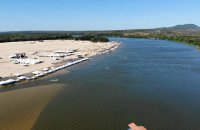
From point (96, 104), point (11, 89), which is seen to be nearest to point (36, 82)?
point (11, 89)

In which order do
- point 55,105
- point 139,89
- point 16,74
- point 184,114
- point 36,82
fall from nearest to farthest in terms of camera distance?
point 184,114 < point 55,105 < point 139,89 < point 36,82 < point 16,74

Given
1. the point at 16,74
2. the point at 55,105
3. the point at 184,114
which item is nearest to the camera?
the point at 184,114

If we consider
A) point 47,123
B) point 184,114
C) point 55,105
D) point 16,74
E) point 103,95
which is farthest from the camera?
point 16,74

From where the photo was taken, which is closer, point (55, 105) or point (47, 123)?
point (47, 123)

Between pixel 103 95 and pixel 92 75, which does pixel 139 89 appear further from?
pixel 92 75

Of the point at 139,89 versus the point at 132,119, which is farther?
the point at 139,89

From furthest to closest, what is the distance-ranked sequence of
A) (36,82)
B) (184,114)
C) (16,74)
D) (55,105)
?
(16,74)
(36,82)
(55,105)
(184,114)

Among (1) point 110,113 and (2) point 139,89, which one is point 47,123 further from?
(2) point 139,89

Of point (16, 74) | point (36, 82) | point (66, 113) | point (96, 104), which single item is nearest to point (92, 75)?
point (36, 82)
